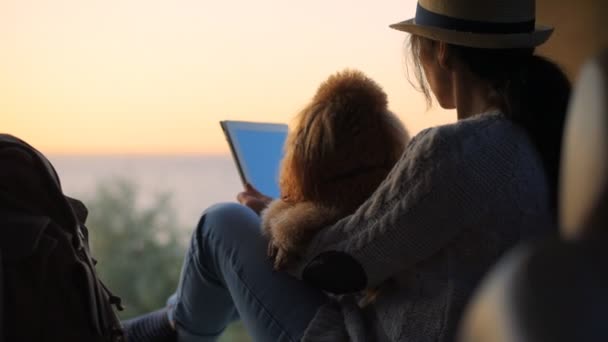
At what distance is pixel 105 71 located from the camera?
7.43 ft

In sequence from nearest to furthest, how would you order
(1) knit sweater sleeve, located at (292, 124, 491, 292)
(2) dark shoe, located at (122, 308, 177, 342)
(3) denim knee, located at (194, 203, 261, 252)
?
1. (1) knit sweater sleeve, located at (292, 124, 491, 292)
2. (3) denim knee, located at (194, 203, 261, 252)
3. (2) dark shoe, located at (122, 308, 177, 342)

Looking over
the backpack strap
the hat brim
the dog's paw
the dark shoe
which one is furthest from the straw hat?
the dark shoe

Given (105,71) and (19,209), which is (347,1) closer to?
(105,71)

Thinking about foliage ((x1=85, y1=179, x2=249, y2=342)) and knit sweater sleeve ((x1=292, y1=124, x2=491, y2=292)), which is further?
foliage ((x1=85, y1=179, x2=249, y2=342))

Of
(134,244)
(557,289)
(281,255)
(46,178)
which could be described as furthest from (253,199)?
(557,289)

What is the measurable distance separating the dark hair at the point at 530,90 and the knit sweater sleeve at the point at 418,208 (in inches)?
4.6

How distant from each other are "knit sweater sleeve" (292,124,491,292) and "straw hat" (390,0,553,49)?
0.19 metres

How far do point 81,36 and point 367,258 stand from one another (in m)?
1.32

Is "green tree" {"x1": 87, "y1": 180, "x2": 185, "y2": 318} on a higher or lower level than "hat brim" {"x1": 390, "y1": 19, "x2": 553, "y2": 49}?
lower

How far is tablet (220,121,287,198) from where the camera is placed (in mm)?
1559

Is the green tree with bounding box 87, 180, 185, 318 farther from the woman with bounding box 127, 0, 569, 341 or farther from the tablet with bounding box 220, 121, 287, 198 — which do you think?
the woman with bounding box 127, 0, 569, 341

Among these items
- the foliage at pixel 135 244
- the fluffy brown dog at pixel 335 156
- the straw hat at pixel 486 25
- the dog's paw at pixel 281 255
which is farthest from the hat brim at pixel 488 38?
the foliage at pixel 135 244

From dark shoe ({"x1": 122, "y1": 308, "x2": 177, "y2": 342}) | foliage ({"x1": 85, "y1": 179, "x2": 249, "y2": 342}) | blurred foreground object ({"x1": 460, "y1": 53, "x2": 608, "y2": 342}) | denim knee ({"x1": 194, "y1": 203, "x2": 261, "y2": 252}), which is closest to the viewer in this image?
blurred foreground object ({"x1": 460, "y1": 53, "x2": 608, "y2": 342})

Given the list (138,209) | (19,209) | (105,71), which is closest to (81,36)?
(105,71)
